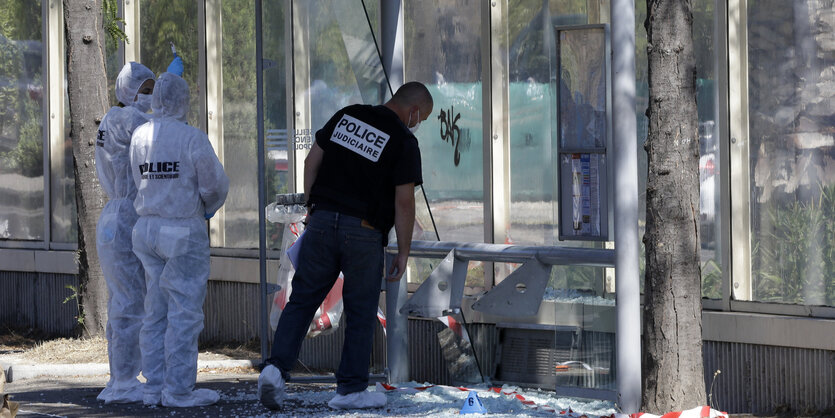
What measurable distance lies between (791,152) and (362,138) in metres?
2.54

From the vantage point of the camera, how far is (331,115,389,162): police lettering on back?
251 inches

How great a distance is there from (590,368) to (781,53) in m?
2.19

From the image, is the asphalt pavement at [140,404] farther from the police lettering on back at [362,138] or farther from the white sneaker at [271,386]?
the police lettering on back at [362,138]

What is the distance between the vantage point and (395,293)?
7641 mm

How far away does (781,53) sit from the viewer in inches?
282

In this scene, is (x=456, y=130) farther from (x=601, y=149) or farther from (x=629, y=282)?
(x=629, y=282)

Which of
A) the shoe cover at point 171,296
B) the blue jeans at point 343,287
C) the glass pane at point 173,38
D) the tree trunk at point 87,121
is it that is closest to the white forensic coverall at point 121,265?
the shoe cover at point 171,296

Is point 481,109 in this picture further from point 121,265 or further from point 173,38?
point 173,38

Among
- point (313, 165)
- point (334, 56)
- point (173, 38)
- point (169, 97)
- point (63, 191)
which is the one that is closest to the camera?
point (313, 165)

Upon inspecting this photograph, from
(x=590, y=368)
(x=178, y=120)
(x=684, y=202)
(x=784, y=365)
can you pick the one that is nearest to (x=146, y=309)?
(x=178, y=120)

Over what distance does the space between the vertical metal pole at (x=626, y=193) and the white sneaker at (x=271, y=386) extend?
167 centimetres

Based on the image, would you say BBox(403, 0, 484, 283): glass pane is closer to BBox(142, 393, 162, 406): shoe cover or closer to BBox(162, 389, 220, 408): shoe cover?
BBox(162, 389, 220, 408): shoe cover

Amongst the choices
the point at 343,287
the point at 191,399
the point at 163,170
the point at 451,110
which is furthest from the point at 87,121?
the point at 343,287

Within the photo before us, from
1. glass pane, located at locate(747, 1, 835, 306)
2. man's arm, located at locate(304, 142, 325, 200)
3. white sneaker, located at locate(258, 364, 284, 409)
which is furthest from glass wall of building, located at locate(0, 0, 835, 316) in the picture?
white sneaker, located at locate(258, 364, 284, 409)
